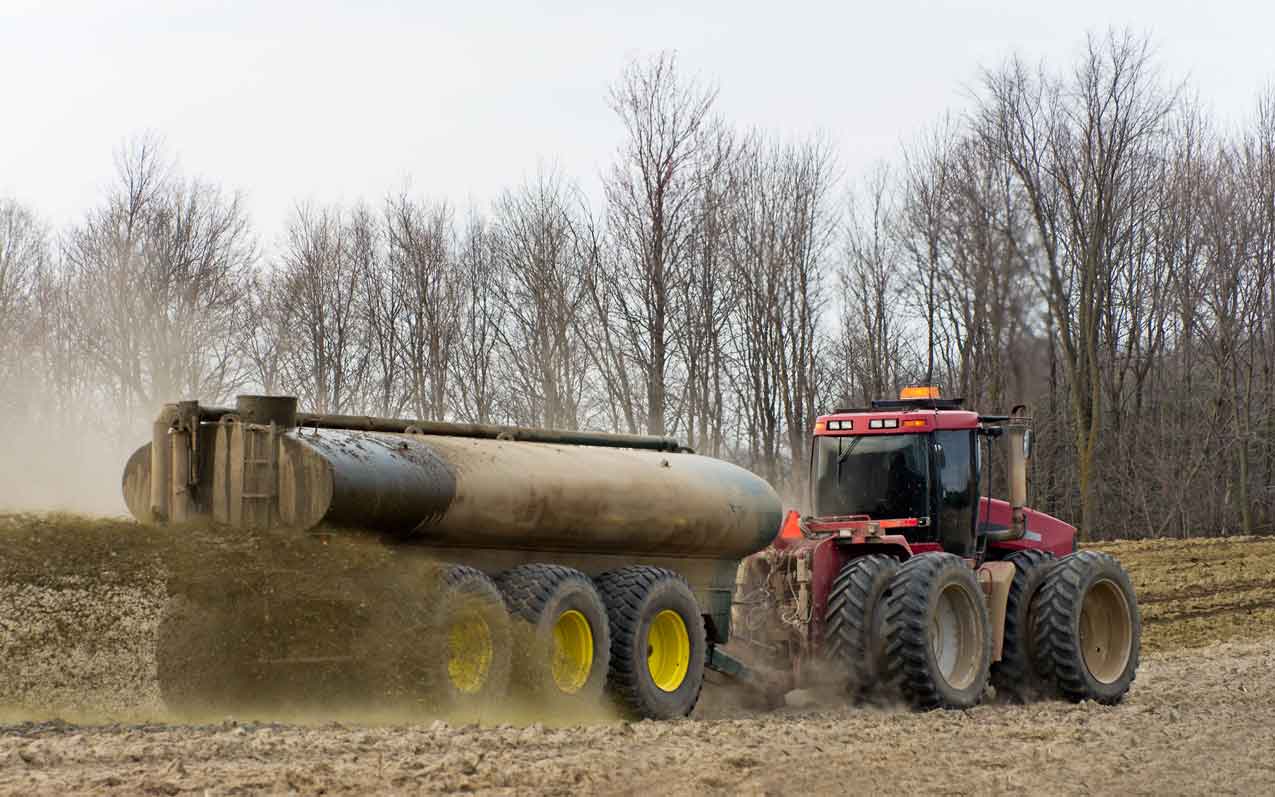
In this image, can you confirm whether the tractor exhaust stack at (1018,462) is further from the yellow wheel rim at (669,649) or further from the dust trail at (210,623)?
the dust trail at (210,623)

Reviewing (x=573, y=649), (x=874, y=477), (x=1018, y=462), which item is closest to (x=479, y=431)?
(x=573, y=649)

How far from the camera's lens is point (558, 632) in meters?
11.3

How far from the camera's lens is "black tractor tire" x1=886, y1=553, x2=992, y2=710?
1217cm

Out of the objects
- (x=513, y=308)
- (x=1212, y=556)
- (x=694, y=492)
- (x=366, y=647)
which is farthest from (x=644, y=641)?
(x=513, y=308)

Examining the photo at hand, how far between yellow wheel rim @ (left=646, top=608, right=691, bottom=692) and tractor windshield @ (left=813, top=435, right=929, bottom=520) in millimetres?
2382

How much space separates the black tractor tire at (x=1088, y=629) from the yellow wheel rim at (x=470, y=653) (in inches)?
223

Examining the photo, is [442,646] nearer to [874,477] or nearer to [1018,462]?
[874,477]

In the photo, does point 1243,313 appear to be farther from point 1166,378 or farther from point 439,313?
point 439,313

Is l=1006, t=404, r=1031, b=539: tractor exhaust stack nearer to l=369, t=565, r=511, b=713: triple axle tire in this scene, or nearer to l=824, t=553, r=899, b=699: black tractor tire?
l=824, t=553, r=899, b=699: black tractor tire

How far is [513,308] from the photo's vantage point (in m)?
39.6

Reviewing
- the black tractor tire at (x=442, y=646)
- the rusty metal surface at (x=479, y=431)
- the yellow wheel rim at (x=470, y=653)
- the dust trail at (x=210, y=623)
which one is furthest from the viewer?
the rusty metal surface at (x=479, y=431)

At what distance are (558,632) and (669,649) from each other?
1417 millimetres

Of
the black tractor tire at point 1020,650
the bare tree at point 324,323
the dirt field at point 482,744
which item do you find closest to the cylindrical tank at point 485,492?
the dirt field at point 482,744

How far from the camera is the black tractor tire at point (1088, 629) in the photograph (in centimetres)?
1354
